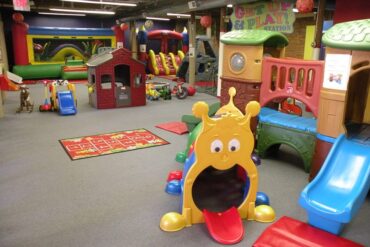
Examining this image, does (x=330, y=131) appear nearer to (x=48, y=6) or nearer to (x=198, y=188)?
(x=198, y=188)

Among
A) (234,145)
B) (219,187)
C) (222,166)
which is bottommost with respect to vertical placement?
(219,187)

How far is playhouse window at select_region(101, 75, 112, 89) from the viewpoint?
6.98 meters

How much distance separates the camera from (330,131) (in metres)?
3.08

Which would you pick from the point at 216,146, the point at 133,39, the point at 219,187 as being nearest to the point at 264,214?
the point at 219,187

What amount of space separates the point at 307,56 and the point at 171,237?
988 cm

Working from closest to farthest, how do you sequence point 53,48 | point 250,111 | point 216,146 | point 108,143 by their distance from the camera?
point 216,146, point 250,111, point 108,143, point 53,48

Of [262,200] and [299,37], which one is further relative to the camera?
[299,37]

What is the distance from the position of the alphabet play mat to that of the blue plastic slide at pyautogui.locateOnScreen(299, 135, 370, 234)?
2.55 metres

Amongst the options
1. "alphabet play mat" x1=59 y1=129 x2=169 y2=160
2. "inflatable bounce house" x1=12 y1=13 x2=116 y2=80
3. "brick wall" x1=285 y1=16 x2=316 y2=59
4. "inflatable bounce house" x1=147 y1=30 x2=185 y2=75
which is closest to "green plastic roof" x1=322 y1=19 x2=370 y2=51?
"alphabet play mat" x1=59 y1=129 x2=169 y2=160

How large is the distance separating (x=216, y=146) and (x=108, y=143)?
262 cm

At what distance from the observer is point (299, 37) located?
11.4 meters

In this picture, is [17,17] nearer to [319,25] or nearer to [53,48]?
[53,48]

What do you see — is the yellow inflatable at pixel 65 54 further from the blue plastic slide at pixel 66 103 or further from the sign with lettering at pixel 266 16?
the sign with lettering at pixel 266 16

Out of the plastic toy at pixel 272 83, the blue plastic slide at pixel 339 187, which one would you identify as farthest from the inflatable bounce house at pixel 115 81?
the blue plastic slide at pixel 339 187
